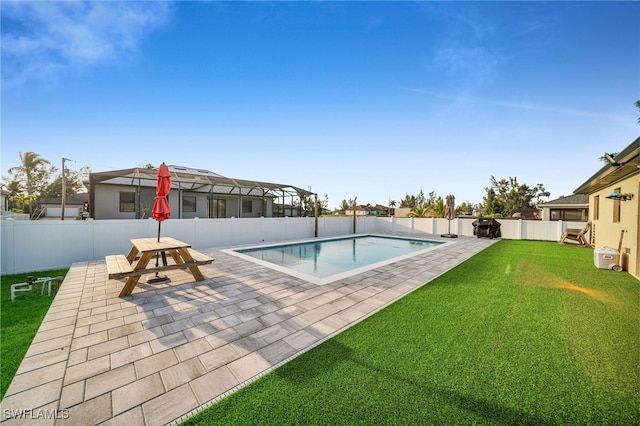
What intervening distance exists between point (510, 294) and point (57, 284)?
370 inches

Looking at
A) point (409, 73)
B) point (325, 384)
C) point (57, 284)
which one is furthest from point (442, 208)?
point (57, 284)

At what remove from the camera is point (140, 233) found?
8258mm

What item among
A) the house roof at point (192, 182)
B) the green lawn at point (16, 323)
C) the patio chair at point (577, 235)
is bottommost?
the green lawn at point (16, 323)

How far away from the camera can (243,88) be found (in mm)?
11906

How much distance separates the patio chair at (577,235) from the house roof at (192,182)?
46.4ft

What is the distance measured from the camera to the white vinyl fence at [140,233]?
20.7 ft

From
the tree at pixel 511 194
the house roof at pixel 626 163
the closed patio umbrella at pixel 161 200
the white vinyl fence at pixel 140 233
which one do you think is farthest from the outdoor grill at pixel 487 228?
the tree at pixel 511 194

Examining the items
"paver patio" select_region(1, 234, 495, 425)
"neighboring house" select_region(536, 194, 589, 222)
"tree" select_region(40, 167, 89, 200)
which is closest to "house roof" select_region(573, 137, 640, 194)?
"paver patio" select_region(1, 234, 495, 425)

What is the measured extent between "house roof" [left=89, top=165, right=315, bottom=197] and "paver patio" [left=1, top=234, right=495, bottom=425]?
7927 mm

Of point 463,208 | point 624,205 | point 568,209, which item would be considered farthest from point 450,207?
point 463,208

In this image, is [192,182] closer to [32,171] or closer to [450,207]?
[450,207]

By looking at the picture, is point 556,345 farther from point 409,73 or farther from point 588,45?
point 409,73

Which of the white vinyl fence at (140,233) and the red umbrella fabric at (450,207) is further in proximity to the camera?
the red umbrella fabric at (450,207)

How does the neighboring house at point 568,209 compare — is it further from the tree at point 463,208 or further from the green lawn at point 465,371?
the green lawn at point 465,371
